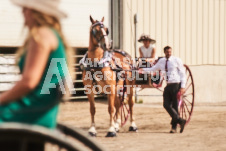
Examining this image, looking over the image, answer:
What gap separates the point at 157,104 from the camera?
18.6 metres

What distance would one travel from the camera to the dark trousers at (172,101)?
11.1 metres

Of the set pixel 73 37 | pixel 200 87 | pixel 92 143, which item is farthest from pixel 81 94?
pixel 92 143

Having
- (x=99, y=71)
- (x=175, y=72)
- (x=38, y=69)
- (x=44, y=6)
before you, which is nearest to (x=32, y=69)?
(x=38, y=69)

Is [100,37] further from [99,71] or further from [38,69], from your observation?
[38,69]

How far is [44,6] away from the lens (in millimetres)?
3096

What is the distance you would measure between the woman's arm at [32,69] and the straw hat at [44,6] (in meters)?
0.17

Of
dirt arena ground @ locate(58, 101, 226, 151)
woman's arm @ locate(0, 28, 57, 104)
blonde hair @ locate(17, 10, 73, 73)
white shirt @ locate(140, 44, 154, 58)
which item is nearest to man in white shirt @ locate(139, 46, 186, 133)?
dirt arena ground @ locate(58, 101, 226, 151)

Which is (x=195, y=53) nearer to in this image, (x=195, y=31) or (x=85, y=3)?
(x=195, y=31)

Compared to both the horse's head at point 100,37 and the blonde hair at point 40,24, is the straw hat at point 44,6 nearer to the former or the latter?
the blonde hair at point 40,24

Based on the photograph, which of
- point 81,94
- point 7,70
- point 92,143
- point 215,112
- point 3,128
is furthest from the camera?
point 81,94

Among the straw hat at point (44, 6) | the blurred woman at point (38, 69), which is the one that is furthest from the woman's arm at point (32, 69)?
the straw hat at point (44, 6)

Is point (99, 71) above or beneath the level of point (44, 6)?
beneath

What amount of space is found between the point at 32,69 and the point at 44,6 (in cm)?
37

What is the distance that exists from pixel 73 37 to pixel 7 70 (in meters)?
2.39
